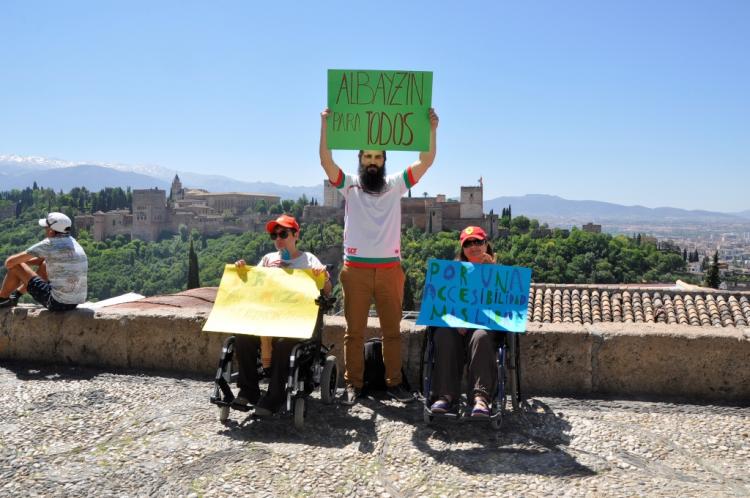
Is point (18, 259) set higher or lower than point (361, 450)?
higher

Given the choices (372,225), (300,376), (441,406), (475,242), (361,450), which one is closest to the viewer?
(361,450)

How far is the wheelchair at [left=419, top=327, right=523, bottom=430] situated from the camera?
11.8 feet

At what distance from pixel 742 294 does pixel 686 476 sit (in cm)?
1654

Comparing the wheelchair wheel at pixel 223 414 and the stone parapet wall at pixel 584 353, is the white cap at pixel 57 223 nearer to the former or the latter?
the stone parapet wall at pixel 584 353

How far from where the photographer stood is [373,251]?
416 cm

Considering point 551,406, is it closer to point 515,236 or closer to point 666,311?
point 666,311

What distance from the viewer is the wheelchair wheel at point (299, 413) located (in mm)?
3730

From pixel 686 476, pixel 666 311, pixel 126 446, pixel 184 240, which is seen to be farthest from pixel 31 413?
pixel 184 240

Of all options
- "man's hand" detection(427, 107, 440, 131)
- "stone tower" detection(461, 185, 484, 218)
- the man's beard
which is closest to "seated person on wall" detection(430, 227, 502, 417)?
the man's beard

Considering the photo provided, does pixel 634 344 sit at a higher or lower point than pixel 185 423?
higher

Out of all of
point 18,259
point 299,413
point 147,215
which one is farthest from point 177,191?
point 299,413

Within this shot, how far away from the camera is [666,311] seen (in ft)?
53.7

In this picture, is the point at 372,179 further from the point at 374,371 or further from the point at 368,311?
the point at 374,371

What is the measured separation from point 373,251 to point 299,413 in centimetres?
113
